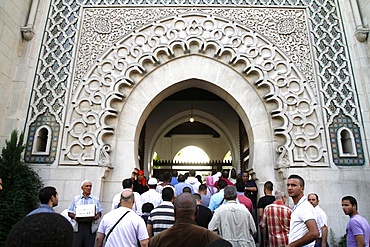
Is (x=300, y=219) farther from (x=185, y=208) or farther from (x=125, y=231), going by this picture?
(x=125, y=231)

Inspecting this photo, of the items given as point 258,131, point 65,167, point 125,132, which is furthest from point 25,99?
point 258,131

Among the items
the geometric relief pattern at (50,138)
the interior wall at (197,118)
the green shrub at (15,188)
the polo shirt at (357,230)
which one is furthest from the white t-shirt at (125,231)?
the interior wall at (197,118)

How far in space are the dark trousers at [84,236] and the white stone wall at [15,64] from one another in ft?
9.41

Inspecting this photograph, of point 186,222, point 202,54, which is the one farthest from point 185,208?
point 202,54

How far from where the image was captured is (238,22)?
6.55 metres

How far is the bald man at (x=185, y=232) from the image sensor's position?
5.92 feet

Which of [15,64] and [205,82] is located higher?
[15,64]

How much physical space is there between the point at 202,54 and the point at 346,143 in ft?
11.5

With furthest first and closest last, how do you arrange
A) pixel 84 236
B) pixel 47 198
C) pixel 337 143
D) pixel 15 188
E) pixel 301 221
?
→ pixel 337 143 < pixel 15 188 < pixel 84 236 < pixel 47 198 < pixel 301 221

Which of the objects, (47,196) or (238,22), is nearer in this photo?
(47,196)

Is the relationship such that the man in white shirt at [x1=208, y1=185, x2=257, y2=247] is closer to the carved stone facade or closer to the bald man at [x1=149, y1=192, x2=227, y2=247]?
the bald man at [x1=149, y1=192, x2=227, y2=247]

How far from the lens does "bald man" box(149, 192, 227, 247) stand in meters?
1.81

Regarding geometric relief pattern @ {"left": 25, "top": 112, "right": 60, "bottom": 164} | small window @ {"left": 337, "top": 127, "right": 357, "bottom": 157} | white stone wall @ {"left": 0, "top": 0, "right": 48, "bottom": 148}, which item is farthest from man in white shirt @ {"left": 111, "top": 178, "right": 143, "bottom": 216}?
small window @ {"left": 337, "top": 127, "right": 357, "bottom": 157}

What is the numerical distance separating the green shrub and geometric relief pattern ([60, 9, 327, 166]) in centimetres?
75
